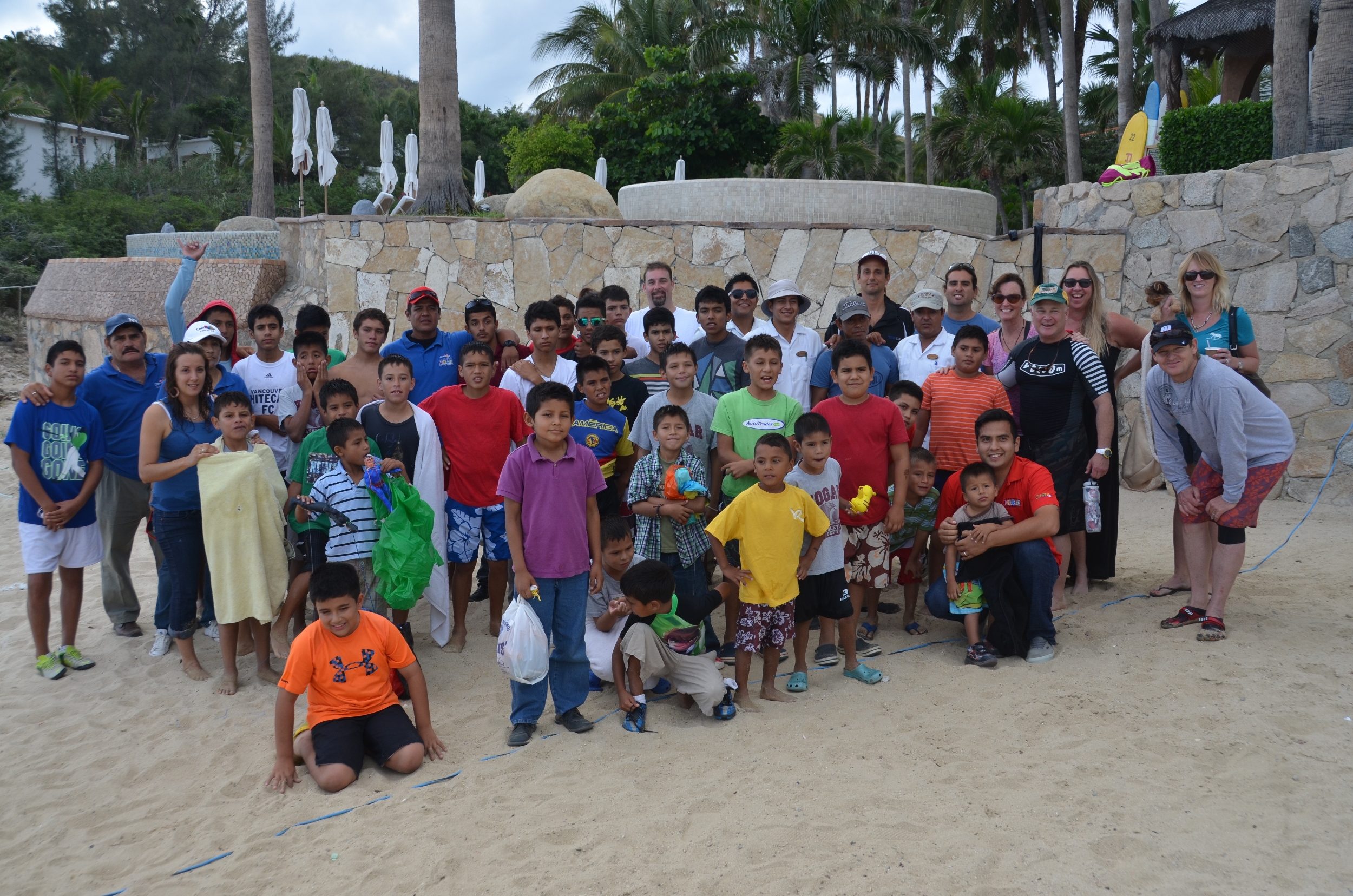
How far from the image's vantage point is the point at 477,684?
4492 millimetres

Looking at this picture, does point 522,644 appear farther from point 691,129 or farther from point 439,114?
point 691,129

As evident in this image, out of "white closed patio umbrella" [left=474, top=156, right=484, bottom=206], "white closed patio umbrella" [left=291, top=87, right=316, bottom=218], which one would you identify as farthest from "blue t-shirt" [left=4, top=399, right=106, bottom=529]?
"white closed patio umbrella" [left=474, top=156, right=484, bottom=206]

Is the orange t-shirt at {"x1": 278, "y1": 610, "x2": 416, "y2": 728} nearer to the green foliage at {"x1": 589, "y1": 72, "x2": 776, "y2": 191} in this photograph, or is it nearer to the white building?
the green foliage at {"x1": 589, "y1": 72, "x2": 776, "y2": 191}

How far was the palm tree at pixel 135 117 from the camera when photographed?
3048 cm

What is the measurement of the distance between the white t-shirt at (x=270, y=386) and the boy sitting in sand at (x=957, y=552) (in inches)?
139

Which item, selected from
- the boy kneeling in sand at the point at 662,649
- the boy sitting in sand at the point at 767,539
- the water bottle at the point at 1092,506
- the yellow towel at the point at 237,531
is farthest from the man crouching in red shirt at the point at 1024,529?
the yellow towel at the point at 237,531

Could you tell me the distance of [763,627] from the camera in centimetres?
395

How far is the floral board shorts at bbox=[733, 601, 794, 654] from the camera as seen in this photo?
3.94 metres

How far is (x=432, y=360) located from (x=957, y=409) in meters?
2.89

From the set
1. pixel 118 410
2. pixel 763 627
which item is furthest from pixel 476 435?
pixel 118 410

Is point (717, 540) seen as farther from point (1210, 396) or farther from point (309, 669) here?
point (1210, 396)

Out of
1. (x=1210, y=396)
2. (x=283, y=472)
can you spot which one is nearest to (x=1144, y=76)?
(x=1210, y=396)

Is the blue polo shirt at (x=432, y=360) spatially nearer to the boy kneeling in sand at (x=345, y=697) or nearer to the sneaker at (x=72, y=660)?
the boy kneeling in sand at (x=345, y=697)

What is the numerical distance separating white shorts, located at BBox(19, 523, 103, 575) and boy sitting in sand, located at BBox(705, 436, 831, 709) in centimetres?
330
